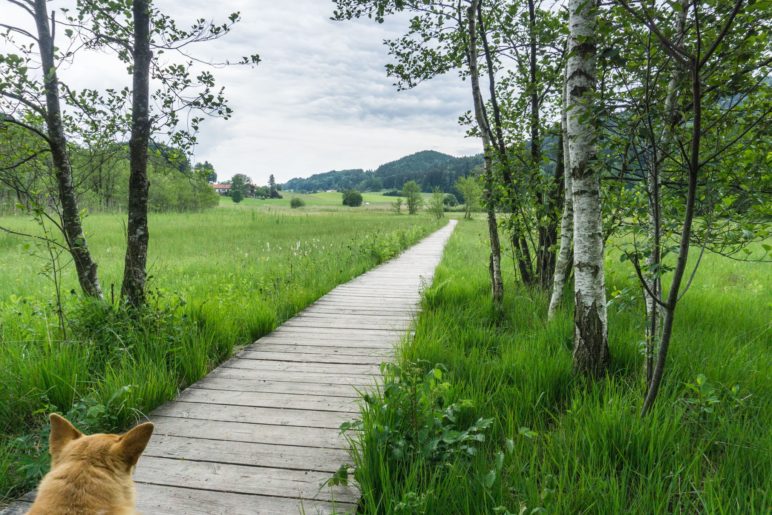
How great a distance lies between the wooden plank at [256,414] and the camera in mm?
3203

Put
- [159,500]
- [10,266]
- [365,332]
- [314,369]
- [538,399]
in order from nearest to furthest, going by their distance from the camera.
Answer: [159,500] < [538,399] < [314,369] < [365,332] < [10,266]

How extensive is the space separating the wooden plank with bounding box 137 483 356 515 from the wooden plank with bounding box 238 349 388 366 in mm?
2205

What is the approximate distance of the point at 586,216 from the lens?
3.16 meters

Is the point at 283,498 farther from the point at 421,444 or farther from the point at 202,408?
the point at 202,408

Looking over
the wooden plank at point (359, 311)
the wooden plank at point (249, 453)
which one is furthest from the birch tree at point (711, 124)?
the wooden plank at point (359, 311)

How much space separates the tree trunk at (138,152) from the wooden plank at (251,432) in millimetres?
1995

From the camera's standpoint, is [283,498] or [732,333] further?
[732,333]

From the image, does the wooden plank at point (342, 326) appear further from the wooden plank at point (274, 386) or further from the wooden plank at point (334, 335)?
the wooden plank at point (274, 386)

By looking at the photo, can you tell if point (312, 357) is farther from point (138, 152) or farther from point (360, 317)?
point (138, 152)

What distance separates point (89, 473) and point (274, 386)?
2394 mm

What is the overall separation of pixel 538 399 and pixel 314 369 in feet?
7.57

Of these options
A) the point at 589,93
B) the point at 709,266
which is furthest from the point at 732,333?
the point at 709,266

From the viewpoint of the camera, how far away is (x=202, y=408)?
3400mm

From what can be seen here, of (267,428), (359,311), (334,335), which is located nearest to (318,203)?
(359,311)
